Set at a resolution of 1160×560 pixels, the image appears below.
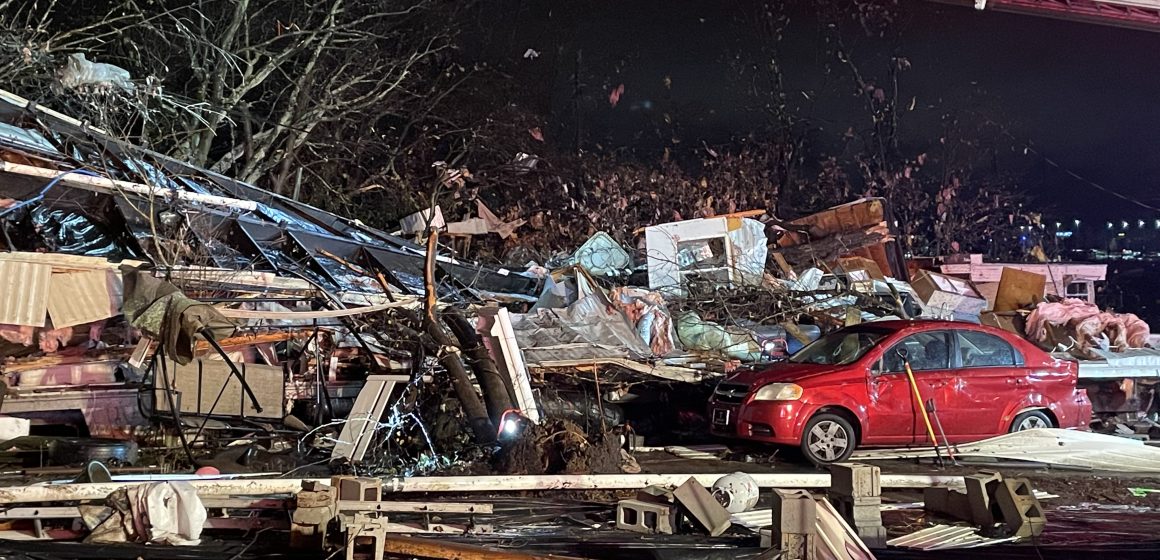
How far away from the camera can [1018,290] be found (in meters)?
16.8

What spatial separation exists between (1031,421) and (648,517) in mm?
6215

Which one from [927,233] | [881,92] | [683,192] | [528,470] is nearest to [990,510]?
[528,470]

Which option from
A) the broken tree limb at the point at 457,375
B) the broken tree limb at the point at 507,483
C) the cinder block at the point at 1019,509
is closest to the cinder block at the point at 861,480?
the cinder block at the point at 1019,509

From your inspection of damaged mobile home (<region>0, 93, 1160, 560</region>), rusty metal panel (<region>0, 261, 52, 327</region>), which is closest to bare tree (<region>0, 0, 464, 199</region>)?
damaged mobile home (<region>0, 93, 1160, 560</region>)

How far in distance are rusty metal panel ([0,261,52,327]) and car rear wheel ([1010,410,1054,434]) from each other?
11.0 m

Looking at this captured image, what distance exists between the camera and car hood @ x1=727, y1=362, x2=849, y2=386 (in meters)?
9.57

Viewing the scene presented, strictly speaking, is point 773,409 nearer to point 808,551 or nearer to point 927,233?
point 808,551

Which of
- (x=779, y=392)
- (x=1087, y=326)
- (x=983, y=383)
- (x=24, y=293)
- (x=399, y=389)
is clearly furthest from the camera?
(x=1087, y=326)

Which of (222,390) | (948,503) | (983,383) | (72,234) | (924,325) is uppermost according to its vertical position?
(72,234)

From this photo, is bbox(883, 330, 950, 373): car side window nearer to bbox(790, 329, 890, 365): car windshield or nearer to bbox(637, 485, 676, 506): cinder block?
bbox(790, 329, 890, 365): car windshield

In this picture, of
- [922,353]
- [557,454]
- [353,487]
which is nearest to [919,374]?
[922,353]

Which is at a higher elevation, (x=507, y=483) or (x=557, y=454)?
(x=557, y=454)

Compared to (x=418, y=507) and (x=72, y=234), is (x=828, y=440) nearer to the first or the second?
(x=418, y=507)

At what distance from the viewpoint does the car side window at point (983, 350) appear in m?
9.98
